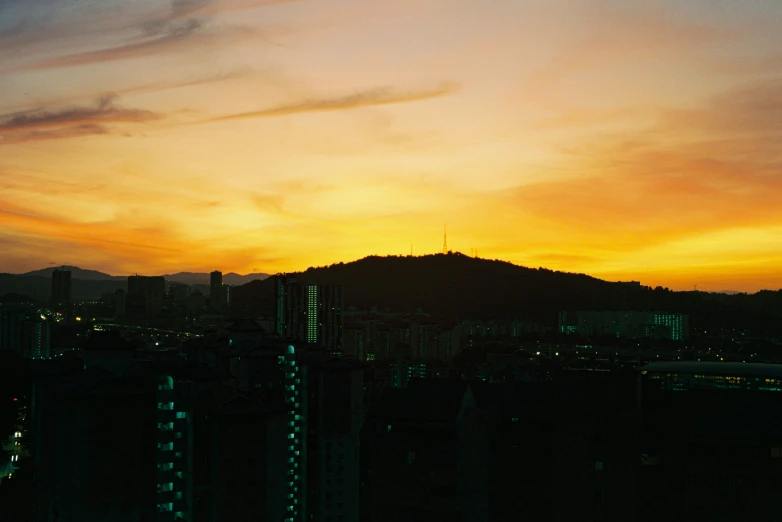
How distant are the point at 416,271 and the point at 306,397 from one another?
45.0 metres

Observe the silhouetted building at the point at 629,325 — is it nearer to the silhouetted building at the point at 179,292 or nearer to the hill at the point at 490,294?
the hill at the point at 490,294

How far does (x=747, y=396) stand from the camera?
9961 millimetres

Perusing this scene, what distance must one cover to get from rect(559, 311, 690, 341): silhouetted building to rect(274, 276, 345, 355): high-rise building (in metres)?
13.9

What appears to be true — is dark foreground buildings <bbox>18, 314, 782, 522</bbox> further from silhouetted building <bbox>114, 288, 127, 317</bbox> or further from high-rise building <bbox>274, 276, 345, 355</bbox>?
silhouetted building <bbox>114, 288, 127, 317</bbox>

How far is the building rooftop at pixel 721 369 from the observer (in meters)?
11.4

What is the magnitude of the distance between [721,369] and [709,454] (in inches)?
108

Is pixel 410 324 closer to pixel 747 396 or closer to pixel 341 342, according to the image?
pixel 341 342

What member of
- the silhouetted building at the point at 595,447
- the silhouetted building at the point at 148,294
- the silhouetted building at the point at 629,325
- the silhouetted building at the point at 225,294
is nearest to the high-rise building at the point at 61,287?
the silhouetted building at the point at 148,294

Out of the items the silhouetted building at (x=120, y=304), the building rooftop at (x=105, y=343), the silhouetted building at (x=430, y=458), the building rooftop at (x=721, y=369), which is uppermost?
the silhouetted building at (x=120, y=304)

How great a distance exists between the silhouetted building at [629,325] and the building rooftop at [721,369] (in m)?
28.8

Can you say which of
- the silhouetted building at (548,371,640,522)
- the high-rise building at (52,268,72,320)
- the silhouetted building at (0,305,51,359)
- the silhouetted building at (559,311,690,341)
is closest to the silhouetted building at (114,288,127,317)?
the high-rise building at (52,268,72,320)

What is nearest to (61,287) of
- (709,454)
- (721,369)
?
(721,369)

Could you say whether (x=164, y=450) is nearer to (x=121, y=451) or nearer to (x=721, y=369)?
(x=121, y=451)

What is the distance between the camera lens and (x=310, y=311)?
3441cm
